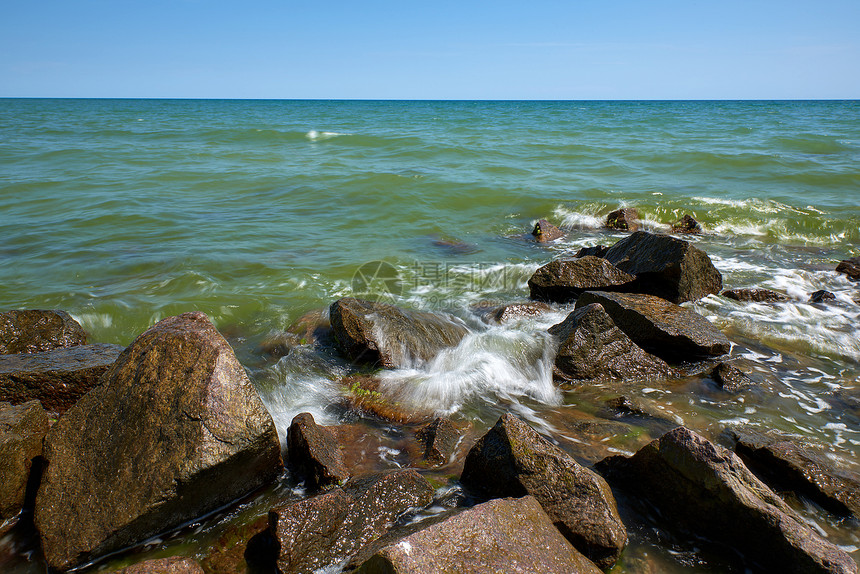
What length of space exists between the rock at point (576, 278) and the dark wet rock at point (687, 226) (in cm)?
548

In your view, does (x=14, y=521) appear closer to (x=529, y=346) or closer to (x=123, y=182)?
(x=529, y=346)

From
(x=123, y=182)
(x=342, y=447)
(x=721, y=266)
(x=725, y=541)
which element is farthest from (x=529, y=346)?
(x=123, y=182)

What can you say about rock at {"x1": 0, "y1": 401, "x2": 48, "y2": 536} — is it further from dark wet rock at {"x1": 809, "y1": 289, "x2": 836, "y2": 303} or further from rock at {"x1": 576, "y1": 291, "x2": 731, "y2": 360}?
dark wet rock at {"x1": 809, "y1": 289, "x2": 836, "y2": 303}

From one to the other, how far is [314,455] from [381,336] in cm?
192

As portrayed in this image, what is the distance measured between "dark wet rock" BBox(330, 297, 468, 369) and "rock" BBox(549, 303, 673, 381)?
50.4 inches

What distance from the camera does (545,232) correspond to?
11008 millimetres

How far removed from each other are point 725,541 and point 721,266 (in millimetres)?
6975

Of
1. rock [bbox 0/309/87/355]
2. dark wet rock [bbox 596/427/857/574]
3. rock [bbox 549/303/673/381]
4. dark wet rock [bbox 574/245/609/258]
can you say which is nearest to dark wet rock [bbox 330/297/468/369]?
rock [bbox 549/303/673/381]

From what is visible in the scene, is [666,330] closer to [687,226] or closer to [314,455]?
[314,455]

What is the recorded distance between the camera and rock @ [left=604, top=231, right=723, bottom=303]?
6.64 m

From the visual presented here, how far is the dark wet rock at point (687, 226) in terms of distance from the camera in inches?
452

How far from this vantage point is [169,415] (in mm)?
3113

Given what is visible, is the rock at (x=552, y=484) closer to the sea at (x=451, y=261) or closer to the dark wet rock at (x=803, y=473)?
the sea at (x=451, y=261)

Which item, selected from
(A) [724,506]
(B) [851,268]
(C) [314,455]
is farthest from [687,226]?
(C) [314,455]
